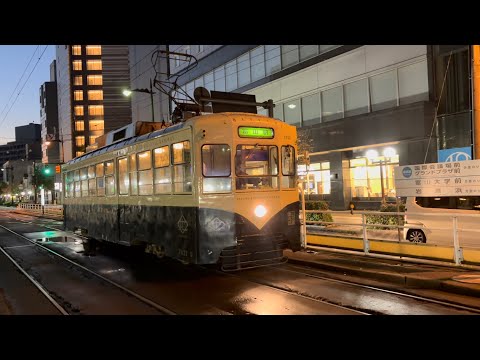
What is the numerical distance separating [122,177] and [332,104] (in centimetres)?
2123

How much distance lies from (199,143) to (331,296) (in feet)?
12.3

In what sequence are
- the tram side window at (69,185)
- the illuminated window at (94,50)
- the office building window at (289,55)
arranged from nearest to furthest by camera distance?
the tram side window at (69,185), the office building window at (289,55), the illuminated window at (94,50)

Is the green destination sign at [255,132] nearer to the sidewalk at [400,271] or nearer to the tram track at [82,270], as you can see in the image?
the sidewalk at [400,271]

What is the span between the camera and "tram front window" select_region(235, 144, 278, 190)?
9.62 m

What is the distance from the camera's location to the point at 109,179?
1324cm

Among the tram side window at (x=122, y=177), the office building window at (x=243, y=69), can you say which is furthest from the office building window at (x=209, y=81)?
the tram side window at (x=122, y=177)

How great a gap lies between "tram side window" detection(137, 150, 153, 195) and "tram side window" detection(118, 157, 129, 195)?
0.84 metres

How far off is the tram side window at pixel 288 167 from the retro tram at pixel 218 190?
22 millimetres

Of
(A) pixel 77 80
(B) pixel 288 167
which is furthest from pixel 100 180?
(A) pixel 77 80

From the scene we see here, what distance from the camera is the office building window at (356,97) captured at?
28750mm

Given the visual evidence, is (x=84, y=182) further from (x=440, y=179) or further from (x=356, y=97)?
(x=356, y=97)
